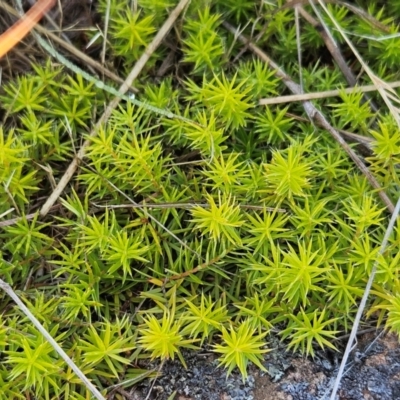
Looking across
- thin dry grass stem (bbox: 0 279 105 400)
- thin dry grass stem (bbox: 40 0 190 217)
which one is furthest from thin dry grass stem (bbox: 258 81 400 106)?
thin dry grass stem (bbox: 0 279 105 400)

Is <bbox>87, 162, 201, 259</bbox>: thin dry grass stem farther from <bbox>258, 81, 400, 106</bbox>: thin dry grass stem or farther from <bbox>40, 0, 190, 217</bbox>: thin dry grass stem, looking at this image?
<bbox>258, 81, 400, 106</bbox>: thin dry grass stem

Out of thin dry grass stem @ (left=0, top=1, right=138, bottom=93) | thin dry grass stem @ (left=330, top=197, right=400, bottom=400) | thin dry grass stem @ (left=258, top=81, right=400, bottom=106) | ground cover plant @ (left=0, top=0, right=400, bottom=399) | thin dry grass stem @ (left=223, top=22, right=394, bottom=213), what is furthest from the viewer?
thin dry grass stem @ (left=0, top=1, right=138, bottom=93)

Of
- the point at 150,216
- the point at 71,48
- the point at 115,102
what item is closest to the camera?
the point at 150,216

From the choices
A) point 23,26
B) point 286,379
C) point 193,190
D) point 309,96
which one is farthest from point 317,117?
point 23,26

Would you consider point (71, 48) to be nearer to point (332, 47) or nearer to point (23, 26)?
point (23, 26)

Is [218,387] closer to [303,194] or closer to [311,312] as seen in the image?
[311,312]

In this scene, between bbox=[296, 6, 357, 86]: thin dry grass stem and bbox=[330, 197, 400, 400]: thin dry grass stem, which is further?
bbox=[296, 6, 357, 86]: thin dry grass stem
